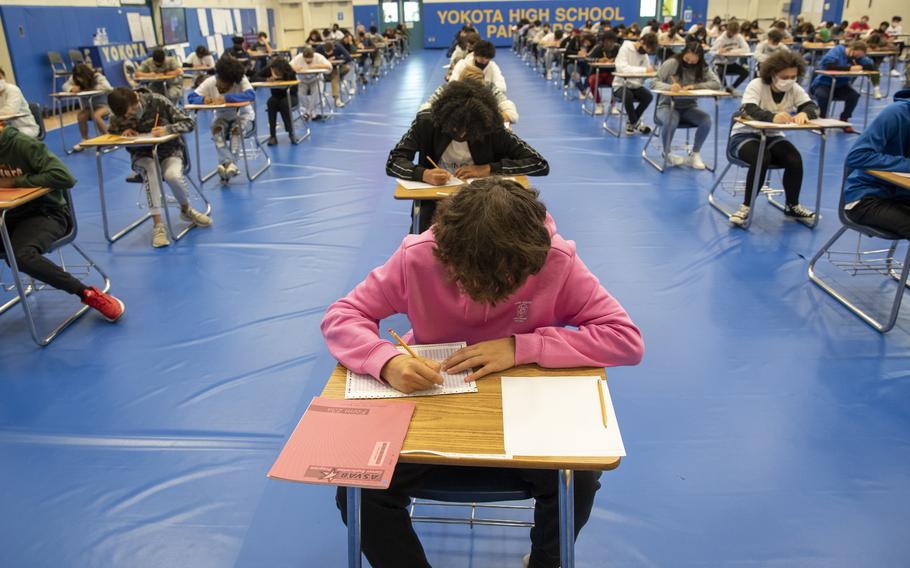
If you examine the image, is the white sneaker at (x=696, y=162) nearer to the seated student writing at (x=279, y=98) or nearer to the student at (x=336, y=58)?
the seated student writing at (x=279, y=98)

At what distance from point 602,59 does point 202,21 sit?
12.3 metres

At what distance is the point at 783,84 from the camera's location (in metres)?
4.43

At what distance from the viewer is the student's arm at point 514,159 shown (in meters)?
3.13

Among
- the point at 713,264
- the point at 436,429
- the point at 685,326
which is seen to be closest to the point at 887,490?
the point at 685,326

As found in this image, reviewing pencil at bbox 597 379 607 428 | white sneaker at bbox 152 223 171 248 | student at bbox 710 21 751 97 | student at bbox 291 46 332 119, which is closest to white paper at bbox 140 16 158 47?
student at bbox 291 46 332 119

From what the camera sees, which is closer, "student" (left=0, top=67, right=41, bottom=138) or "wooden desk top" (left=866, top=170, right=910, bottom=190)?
"wooden desk top" (left=866, top=170, right=910, bottom=190)

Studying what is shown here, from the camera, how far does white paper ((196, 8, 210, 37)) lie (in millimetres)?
16128

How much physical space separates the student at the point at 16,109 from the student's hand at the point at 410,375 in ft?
19.1

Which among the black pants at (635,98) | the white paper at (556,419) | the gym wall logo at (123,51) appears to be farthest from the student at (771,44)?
the gym wall logo at (123,51)

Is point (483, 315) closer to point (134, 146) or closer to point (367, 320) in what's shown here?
point (367, 320)

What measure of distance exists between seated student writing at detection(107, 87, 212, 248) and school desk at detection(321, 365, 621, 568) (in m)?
3.66

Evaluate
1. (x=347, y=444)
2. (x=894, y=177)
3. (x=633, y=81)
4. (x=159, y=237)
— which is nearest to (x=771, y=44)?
(x=633, y=81)

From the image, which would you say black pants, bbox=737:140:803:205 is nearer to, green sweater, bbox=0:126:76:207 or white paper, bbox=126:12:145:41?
green sweater, bbox=0:126:76:207

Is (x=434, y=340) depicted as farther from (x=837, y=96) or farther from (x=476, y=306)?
(x=837, y=96)
